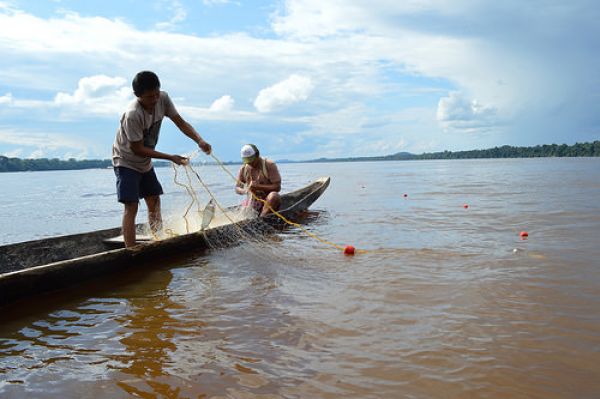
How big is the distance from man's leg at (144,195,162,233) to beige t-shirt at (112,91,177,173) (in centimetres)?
54

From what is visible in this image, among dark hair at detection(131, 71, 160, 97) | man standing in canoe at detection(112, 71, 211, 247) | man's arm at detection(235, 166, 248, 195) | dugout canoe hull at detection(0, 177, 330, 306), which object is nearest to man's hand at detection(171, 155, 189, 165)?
man standing in canoe at detection(112, 71, 211, 247)

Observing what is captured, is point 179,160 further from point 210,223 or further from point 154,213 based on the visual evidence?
point 210,223

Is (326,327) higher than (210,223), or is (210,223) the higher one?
(210,223)

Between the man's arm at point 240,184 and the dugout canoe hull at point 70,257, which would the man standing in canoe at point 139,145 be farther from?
the man's arm at point 240,184

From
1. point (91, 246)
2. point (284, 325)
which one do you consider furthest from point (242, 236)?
point (284, 325)

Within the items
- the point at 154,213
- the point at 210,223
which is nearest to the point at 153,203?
the point at 154,213

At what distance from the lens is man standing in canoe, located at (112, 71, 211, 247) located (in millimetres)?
5172

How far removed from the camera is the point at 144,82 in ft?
16.6

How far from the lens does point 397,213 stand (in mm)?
11391

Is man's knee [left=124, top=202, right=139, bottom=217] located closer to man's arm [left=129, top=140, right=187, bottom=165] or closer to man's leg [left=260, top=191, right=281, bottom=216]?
man's arm [left=129, top=140, right=187, bottom=165]

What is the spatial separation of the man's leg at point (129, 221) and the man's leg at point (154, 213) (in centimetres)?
59

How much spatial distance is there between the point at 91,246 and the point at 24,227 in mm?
7051

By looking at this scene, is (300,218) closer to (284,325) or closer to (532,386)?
(284,325)

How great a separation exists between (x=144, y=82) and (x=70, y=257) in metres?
2.84
